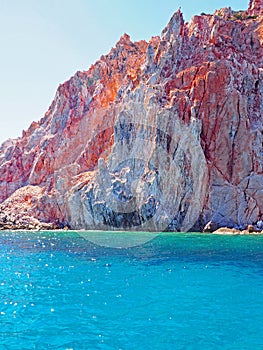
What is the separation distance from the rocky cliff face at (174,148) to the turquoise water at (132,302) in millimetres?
33812

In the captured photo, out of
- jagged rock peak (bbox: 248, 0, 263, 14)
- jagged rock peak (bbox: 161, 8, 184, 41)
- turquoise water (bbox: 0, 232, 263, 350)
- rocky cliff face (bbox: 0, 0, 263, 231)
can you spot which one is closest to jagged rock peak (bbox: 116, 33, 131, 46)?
rocky cliff face (bbox: 0, 0, 263, 231)

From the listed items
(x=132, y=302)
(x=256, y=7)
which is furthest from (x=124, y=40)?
(x=132, y=302)

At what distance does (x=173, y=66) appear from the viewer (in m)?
84.0

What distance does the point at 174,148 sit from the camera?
2788 inches

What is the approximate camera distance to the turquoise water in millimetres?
14250

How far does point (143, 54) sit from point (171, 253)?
81.7 meters

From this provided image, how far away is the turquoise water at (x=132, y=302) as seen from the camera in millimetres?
14250

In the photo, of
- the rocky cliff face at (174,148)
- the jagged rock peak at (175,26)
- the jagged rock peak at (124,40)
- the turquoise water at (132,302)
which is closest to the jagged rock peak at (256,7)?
the rocky cliff face at (174,148)

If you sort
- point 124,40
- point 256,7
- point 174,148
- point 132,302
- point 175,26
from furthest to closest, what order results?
point 124,40
point 256,7
point 175,26
point 174,148
point 132,302

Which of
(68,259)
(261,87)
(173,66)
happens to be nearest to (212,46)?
(173,66)

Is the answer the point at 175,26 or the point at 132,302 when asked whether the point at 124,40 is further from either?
the point at 132,302

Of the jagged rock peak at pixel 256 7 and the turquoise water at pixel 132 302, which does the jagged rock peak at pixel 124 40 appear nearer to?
the jagged rock peak at pixel 256 7

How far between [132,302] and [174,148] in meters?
53.8

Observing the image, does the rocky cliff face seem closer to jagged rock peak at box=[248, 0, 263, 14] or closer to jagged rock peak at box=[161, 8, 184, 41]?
jagged rock peak at box=[161, 8, 184, 41]
